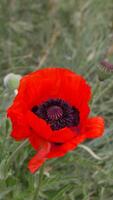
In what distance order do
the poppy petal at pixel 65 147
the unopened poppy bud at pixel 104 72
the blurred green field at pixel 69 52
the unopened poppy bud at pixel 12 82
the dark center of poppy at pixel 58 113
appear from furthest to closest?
1. the blurred green field at pixel 69 52
2. the unopened poppy bud at pixel 12 82
3. the unopened poppy bud at pixel 104 72
4. the dark center of poppy at pixel 58 113
5. the poppy petal at pixel 65 147

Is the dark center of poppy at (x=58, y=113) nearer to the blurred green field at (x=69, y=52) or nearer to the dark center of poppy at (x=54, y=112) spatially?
the dark center of poppy at (x=54, y=112)

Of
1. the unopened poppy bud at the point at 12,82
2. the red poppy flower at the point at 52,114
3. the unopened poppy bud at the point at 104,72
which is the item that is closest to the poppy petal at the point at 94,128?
the red poppy flower at the point at 52,114

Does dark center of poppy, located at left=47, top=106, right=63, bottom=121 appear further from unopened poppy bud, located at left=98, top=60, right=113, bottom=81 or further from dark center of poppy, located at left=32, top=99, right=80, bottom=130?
unopened poppy bud, located at left=98, top=60, right=113, bottom=81

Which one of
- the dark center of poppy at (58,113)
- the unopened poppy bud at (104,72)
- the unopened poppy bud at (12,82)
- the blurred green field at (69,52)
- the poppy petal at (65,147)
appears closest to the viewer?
the poppy petal at (65,147)

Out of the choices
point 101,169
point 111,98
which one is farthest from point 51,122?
point 111,98

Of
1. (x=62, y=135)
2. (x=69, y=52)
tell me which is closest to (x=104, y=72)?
(x=62, y=135)

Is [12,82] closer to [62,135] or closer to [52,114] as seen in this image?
[52,114]

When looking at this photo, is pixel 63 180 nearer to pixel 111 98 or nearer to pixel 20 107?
pixel 20 107

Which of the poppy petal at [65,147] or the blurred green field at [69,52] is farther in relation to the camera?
the blurred green field at [69,52]

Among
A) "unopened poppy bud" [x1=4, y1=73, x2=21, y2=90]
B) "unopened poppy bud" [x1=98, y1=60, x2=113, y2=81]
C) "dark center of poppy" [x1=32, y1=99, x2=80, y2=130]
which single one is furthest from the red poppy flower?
"unopened poppy bud" [x1=4, y1=73, x2=21, y2=90]
